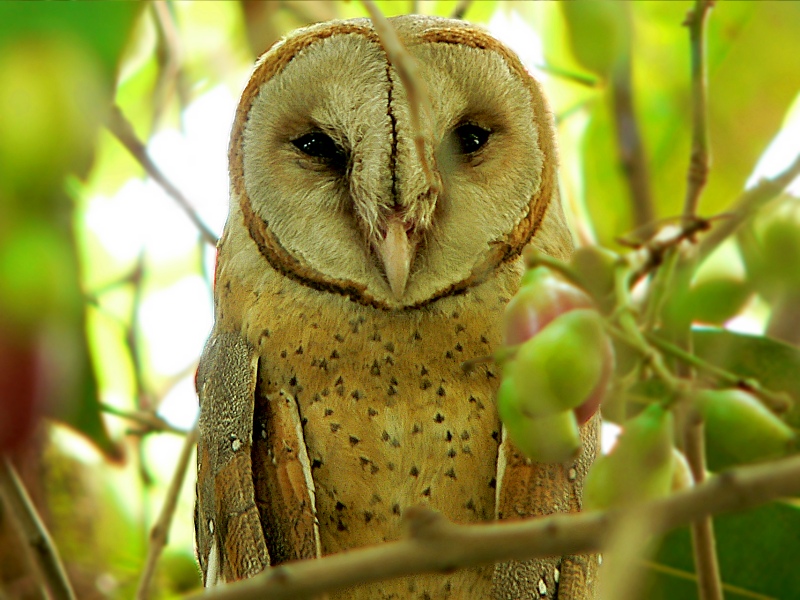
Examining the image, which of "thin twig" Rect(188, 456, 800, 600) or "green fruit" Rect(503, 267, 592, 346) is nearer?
"thin twig" Rect(188, 456, 800, 600)

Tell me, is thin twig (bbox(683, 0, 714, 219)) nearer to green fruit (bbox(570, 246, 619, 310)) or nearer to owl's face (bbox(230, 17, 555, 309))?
owl's face (bbox(230, 17, 555, 309))

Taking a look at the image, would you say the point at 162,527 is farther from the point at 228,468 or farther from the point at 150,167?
the point at 150,167

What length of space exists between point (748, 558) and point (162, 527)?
1050mm

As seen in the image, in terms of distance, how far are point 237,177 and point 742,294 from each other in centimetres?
95

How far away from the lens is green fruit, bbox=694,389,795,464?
2.52 feet

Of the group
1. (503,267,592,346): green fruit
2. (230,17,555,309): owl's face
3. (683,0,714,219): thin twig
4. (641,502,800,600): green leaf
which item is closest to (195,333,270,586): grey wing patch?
(230,17,555,309): owl's face

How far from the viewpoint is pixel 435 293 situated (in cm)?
176

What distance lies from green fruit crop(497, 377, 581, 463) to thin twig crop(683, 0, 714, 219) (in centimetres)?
64

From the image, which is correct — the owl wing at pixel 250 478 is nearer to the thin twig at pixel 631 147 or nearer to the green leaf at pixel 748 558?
the green leaf at pixel 748 558

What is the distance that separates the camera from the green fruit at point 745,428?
0.77 metres

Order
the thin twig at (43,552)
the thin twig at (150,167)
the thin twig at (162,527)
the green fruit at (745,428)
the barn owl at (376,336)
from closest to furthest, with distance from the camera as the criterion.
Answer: the green fruit at (745,428) → the thin twig at (43,552) → the barn owl at (376,336) → the thin twig at (162,527) → the thin twig at (150,167)

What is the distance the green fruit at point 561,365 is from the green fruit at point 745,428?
96mm

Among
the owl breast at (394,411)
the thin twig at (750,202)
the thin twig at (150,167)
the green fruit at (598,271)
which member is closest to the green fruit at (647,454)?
the green fruit at (598,271)

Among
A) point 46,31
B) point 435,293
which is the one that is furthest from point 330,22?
point 46,31
